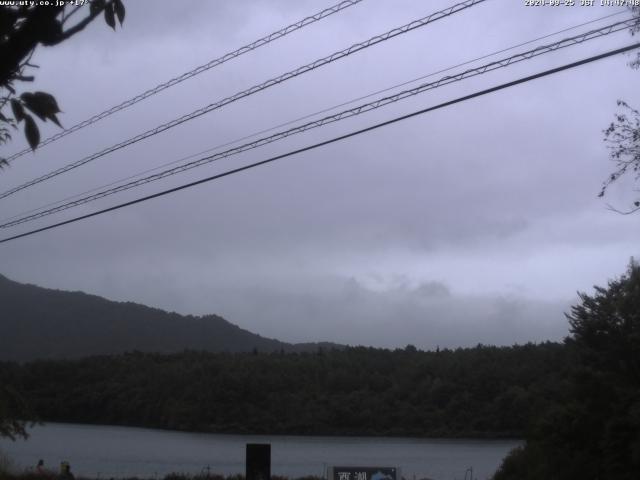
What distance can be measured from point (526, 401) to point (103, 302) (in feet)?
355

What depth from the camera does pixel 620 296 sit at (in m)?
22.3

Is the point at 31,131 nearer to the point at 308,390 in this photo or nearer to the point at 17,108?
the point at 17,108

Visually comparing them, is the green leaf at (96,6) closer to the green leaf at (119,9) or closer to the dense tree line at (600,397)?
the green leaf at (119,9)


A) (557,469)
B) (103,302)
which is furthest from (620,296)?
(103,302)

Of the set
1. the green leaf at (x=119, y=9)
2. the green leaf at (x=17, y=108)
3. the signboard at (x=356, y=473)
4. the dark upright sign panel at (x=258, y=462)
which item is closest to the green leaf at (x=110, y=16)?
the green leaf at (x=119, y=9)

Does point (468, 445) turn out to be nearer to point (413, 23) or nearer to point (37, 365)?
point (37, 365)

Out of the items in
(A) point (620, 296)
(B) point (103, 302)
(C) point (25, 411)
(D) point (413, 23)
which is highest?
(B) point (103, 302)

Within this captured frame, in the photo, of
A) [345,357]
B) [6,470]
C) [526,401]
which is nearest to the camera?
[6,470]

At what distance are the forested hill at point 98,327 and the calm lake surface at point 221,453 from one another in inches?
2247

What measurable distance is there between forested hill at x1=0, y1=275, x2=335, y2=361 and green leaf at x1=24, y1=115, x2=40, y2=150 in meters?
106

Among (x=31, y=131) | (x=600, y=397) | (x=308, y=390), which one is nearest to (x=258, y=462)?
(x=600, y=397)

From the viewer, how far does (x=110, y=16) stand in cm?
436

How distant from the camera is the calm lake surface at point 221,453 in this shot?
123ft

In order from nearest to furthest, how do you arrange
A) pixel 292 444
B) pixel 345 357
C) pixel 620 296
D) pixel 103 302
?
pixel 620 296, pixel 292 444, pixel 345 357, pixel 103 302
